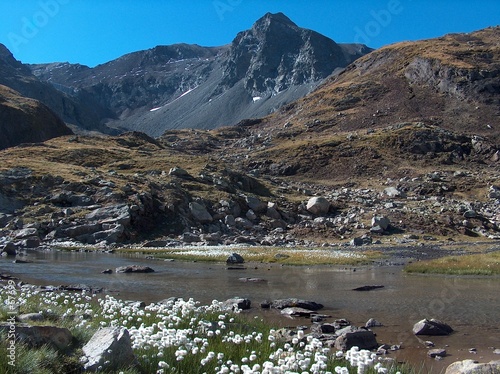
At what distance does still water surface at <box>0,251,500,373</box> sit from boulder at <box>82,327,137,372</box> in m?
6.31

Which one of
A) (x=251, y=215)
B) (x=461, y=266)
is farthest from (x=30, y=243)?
(x=461, y=266)

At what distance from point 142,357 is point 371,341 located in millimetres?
7589

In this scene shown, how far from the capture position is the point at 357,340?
13945mm

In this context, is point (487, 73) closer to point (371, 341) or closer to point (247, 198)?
point (247, 198)

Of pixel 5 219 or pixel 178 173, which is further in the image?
pixel 178 173

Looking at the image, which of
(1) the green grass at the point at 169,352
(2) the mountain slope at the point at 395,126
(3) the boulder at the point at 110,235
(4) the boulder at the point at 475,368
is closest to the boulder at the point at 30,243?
(3) the boulder at the point at 110,235

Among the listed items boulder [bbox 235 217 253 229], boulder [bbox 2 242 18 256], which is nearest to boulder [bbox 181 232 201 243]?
boulder [bbox 235 217 253 229]

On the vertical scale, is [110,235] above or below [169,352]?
below

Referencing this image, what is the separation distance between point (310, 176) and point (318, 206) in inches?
1871

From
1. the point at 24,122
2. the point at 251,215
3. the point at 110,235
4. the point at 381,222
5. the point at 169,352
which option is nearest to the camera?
the point at 169,352

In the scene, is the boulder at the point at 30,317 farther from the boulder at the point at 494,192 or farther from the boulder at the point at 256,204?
the boulder at the point at 494,192

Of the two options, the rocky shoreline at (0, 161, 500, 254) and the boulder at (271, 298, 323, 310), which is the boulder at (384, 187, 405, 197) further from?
the boulder at (271, 298, 323, 310)

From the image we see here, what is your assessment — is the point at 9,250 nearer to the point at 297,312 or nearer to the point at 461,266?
the point at 297,312

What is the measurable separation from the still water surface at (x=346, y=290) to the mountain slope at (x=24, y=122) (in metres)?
116
